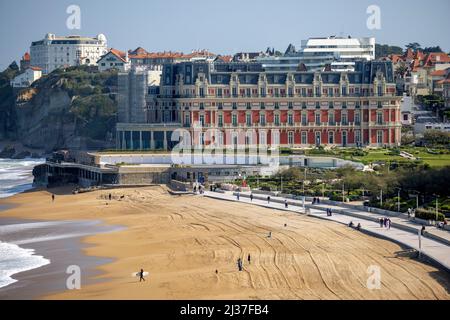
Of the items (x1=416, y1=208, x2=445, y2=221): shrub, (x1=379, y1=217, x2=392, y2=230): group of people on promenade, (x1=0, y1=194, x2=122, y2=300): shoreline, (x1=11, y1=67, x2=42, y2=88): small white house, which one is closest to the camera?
(x1=0, y1=194, x2=122, y2=300): shoreline

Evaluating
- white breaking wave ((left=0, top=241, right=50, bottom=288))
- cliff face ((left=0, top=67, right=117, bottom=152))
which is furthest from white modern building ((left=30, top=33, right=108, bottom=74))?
white breaking wave ((left=0, top=241, right=50, bottom=288))

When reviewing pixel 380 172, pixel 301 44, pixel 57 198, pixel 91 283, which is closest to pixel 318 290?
pixel 91 283

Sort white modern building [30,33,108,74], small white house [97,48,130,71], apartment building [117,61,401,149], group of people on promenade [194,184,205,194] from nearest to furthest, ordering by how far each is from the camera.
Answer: group of people on promenade [194,184,205,194] < apartment building [117,61,401,149] < small white house [97,48,130,71] < white modern building [30,33,108,74]

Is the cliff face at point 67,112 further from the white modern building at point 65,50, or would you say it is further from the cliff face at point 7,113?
the white modern building at point 65,50

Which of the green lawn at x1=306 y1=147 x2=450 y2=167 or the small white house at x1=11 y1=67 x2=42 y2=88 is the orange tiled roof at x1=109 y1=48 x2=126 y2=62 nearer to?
the small white house at x1=11 y1=67 x2=42 y2=88

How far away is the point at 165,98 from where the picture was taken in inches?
4611

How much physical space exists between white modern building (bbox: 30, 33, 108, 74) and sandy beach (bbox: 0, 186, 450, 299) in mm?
117897

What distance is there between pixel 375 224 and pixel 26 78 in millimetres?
121925

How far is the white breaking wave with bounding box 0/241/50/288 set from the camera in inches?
2208

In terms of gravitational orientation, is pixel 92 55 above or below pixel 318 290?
above

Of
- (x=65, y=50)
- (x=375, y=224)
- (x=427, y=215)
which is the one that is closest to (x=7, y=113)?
(x=65, y=50)

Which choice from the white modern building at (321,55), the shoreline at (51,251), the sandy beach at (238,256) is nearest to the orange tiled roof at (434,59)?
the white modern building at (321,55)
